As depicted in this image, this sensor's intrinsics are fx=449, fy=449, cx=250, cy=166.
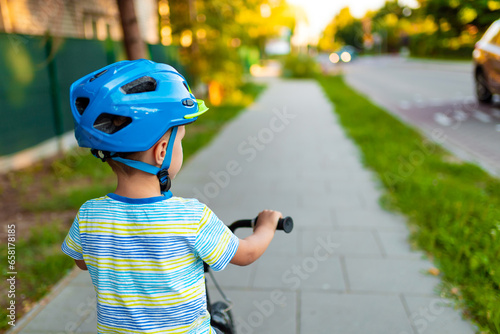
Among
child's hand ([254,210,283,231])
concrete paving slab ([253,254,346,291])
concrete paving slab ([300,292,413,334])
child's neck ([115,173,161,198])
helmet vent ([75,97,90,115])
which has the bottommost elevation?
concrete paving slab ([253,254,346,291])

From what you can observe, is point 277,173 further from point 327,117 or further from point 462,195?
point 327,117

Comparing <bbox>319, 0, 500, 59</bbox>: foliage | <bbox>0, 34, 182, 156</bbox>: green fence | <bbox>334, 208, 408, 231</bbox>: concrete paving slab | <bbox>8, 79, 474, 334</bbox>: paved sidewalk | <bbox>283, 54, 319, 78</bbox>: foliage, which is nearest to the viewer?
<bbox>8, 79, 474, 334</bbox>: paved sidewalk

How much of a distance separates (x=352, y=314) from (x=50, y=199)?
3.89m

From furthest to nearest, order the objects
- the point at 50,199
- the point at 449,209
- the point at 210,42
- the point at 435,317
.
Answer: the point at 210,42
the point at 50,199
the point at 449,209
the point at 435,317

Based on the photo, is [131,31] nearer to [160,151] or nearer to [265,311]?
[265,311]

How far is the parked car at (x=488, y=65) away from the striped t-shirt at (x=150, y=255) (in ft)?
32.0

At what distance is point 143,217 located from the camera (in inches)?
54.4

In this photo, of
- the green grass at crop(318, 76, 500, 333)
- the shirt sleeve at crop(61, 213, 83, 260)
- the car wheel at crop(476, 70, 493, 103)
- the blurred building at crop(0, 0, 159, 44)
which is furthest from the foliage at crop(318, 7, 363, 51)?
the shirt sleeve at crop(61, 213, 83, 260)

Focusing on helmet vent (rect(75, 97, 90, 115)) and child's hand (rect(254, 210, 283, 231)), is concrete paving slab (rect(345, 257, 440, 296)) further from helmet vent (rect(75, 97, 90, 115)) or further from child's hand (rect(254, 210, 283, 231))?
helmet vent (rect(75, 97, 90, 115))

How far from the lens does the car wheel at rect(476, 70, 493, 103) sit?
10.8m

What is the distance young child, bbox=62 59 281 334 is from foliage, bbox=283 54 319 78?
2548cm

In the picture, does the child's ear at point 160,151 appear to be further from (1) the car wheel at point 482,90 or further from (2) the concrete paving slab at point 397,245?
(1) the car wheel at point 482,90

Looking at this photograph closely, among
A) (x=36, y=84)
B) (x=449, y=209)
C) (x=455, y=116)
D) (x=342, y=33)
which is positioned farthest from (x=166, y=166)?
(x=342, y=33)

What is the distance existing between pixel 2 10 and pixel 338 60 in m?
35.5
